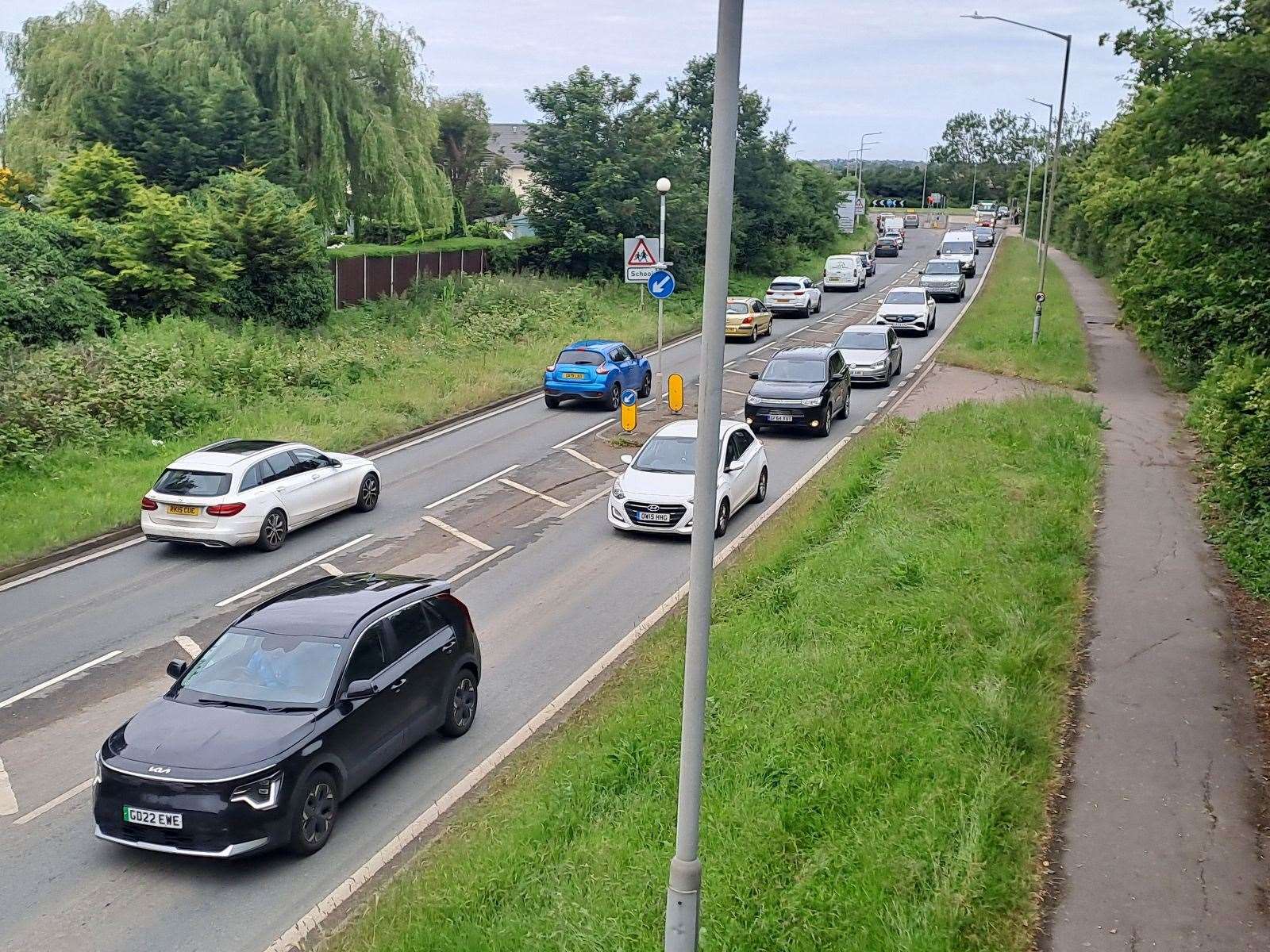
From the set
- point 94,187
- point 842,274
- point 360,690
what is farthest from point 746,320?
point 360,690

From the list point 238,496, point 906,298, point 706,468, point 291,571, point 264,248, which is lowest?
point 291,571

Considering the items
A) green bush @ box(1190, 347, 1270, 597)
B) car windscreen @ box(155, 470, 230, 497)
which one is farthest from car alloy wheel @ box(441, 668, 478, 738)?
green bush @ box(1190, 347, 1270, 597)

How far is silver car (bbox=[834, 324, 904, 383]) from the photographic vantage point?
29.1m

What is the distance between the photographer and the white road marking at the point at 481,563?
49.5ft

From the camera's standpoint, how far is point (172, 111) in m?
32.2

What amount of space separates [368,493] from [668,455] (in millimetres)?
4858

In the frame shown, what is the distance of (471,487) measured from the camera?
20.0 m

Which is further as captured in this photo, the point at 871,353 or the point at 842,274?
the point at 842,274

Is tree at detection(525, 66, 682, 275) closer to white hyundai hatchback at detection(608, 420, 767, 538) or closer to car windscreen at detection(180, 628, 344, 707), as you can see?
white hyundai hatchback at detection(608, 420, 767, 538)

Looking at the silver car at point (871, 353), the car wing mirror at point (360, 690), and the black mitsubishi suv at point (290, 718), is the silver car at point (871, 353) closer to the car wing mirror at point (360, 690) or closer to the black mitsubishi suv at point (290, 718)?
the black mitsubishi suv at point (290, 718)

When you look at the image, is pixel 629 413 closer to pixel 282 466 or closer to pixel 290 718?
pixel 282 466

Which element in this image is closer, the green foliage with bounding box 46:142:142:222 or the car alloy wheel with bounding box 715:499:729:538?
the car alloy wheel with bounding box 715:499:729:538

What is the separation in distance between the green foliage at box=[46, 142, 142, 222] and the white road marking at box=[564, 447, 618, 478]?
522 inches

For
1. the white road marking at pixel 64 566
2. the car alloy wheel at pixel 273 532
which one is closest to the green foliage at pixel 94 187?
the white road marking at pixel 64 566
